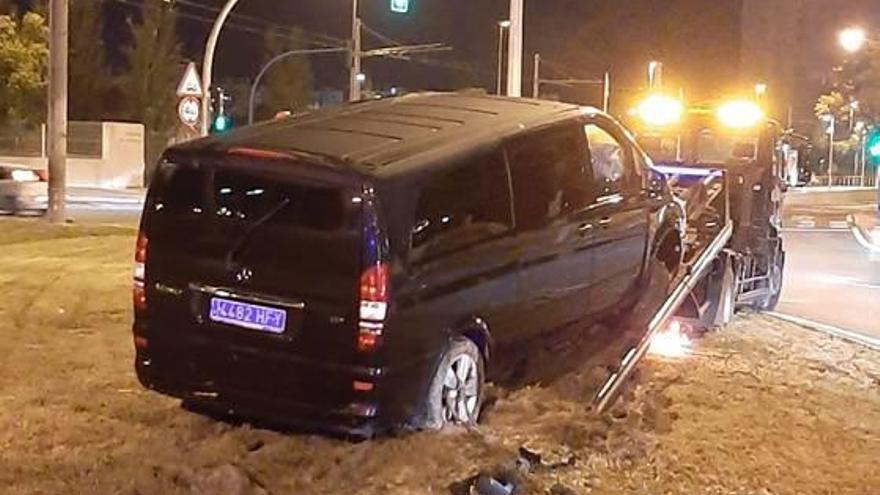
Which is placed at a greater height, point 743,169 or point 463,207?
point 743,169

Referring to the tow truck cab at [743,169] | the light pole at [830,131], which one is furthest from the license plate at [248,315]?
the light pole at [830,131]

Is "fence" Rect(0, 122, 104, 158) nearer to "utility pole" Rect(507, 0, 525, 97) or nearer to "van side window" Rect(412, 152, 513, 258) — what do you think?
"utility pole" Rect(507, 0, 525, 97)

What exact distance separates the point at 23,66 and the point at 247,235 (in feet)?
142

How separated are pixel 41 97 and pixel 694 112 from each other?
127 feet

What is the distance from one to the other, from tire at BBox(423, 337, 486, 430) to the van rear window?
A: 3.53 feet

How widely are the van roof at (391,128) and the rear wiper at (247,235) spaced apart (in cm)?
33

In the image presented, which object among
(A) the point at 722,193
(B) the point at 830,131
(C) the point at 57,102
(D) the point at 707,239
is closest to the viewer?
(D) the point at 707,239

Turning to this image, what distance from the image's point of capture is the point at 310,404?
23.6 feet

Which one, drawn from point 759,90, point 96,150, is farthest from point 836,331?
point 96,150

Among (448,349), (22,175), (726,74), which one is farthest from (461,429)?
(726,74)

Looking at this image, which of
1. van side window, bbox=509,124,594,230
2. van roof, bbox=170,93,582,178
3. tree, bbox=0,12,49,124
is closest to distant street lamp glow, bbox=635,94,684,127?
van roof, bbox=170,93,582,178

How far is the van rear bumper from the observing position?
23.3 ft

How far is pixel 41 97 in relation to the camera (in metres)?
49.8

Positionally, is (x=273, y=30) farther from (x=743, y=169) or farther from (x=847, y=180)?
(x=743, y=169)
